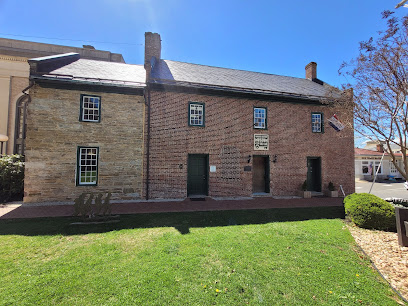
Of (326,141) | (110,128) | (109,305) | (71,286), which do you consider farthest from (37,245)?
(326,141)

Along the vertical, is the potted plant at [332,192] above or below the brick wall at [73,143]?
below

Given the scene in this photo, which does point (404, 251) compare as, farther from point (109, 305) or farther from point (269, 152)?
point (269, 152)

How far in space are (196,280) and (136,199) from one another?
7449 millimetres

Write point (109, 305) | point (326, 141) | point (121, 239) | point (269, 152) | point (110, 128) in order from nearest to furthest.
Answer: point (109, 305) < point (121, 239) < point (110, 128) < point (269, 152) < point (326, 141)

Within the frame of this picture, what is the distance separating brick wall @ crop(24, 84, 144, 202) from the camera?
29.3ft

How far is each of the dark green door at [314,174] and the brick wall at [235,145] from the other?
28 cm

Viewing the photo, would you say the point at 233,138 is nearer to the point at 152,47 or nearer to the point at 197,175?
Answer: the point at 197,175

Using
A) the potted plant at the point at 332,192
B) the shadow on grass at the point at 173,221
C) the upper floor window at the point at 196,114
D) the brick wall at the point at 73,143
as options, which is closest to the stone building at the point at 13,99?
the brick wall at the point at 73,143

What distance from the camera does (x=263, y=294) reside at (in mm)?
2918

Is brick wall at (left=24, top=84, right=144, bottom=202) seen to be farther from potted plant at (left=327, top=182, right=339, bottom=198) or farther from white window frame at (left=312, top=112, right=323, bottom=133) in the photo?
potted plant at (left=327, top=182, right=339, bottom=198)

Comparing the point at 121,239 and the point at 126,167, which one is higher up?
the point at 126,167

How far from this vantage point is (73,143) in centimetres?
928

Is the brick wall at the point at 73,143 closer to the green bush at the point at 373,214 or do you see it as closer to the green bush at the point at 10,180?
the green bush at the point at 10,180

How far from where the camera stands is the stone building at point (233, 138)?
10.3 metres
